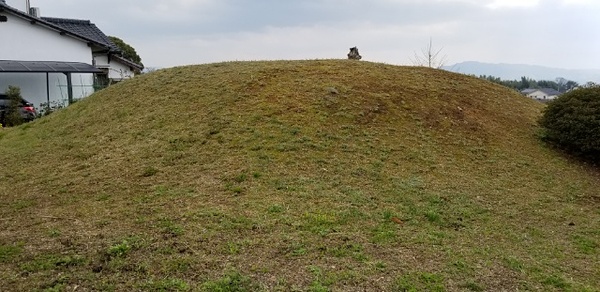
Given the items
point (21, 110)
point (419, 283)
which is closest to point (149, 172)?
point (419, 283)

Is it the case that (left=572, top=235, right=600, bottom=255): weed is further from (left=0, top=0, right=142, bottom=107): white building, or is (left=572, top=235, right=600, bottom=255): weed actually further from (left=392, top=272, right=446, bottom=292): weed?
(left=0, top=0, right=142, bottom=107): white building

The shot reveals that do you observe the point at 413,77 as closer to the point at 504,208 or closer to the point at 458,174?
the point at 458,174

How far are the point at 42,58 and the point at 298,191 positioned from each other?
562 inches

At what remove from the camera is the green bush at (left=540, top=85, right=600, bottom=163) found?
602cm

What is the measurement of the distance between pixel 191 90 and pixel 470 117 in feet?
15.5

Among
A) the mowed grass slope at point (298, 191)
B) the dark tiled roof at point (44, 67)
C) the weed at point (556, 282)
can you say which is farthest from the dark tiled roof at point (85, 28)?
the weed at point (556, 282)

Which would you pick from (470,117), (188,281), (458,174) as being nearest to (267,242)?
(188,281)

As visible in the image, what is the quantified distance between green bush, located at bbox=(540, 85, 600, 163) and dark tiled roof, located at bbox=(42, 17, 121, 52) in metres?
16.7

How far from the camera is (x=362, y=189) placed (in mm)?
4680

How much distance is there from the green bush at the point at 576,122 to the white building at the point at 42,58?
13.2m

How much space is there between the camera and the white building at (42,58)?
14109mm

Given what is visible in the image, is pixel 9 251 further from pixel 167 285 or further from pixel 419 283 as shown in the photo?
pixel 419 283

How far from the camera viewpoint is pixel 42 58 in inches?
604

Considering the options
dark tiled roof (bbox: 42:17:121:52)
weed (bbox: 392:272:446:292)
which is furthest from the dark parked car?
weed (bbox: 392:272:446:292)
